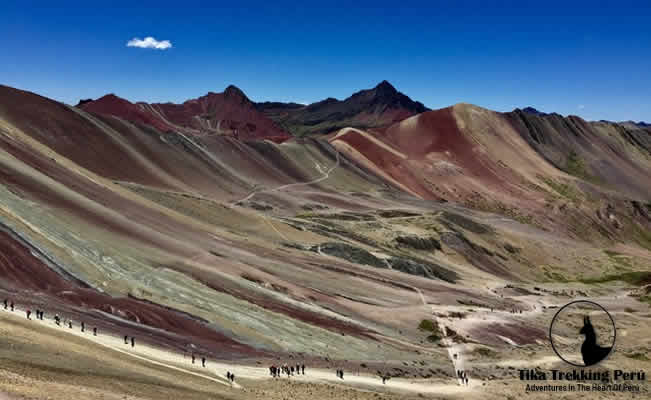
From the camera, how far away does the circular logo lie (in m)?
52.6

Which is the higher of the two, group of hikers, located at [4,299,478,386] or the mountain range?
the mountain range

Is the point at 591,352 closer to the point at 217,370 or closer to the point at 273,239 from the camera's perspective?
the point at 217,370

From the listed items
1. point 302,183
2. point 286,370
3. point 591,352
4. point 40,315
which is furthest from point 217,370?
point 302,183

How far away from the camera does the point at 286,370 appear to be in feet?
125

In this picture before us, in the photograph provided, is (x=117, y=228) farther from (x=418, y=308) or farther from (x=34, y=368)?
(x=34, y=368)

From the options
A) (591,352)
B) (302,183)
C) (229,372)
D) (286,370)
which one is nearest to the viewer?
(229,372)

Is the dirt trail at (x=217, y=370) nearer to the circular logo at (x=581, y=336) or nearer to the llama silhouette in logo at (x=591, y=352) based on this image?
the circular logo at (x=581, y=336)

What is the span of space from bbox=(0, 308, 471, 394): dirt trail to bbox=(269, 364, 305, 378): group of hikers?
1.30 ft

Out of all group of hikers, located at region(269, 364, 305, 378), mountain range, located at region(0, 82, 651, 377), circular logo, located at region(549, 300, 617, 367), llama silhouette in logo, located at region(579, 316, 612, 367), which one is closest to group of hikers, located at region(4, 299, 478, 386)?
group of hikers, located at region(269, 364, 305, 378)

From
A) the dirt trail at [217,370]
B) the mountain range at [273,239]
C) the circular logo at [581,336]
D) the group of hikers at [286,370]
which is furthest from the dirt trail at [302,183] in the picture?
the dirt trail at [217,370]

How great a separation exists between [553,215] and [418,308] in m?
118

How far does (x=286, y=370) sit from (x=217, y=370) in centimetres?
504

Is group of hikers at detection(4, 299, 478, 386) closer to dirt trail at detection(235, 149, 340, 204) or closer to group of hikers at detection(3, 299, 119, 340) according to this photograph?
group of hikers at detection(3, 299, 119, 340)

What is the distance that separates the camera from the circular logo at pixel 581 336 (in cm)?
5256
